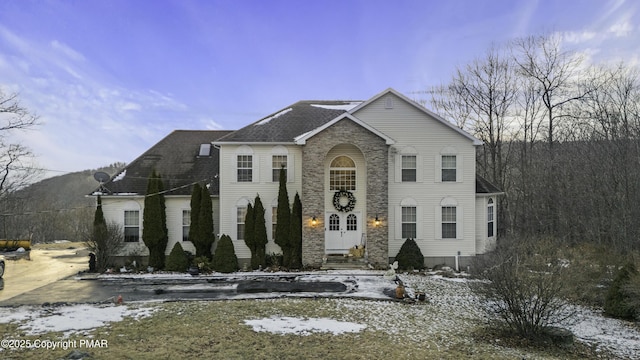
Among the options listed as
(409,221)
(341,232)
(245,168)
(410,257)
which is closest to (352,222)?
(341,232)

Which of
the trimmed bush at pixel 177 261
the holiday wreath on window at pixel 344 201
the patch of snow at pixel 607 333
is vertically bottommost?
the patch of snow at pixel 607 333

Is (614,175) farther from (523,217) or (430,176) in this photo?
(430,176)

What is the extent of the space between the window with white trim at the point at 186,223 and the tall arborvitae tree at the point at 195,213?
Answer: 2.58ft

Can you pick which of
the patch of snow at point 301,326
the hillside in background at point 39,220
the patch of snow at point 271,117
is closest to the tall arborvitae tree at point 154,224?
the patch of snow at point 271,117

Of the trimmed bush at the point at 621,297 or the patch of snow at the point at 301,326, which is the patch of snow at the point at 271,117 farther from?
the trimmed bush at the point at 621,297

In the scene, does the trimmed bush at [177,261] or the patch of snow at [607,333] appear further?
the trimmed bush at [177,261]

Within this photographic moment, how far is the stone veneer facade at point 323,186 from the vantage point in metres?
19.0

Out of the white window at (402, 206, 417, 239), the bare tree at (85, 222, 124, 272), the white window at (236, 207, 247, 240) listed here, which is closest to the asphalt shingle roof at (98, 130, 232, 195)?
the white window at (236, 207, 247, 240)

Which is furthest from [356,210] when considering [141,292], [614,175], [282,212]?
[614,175]

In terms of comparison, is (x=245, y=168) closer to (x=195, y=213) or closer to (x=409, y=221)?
(x=195, y=213)

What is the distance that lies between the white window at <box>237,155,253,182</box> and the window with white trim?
3554mm

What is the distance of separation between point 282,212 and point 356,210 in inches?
159

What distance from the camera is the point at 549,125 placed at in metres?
29.5

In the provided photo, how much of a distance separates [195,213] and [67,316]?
8.78 meters
